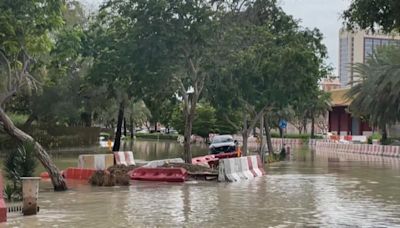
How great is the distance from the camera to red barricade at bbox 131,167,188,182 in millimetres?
23844

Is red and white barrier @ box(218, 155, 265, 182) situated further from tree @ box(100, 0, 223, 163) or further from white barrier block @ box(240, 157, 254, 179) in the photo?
tree @ box(100, 0, 223, 163)

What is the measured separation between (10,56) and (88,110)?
29842mm

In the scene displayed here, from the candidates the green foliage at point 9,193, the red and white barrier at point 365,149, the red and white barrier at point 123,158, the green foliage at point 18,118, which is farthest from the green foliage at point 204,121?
the green foliage at point 9,193

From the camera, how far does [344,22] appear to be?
1294cm

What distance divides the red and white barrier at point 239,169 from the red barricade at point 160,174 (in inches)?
53.7

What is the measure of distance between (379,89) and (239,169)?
113 ft

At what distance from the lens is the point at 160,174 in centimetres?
2427

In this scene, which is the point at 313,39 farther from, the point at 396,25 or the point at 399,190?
the point at 396,25

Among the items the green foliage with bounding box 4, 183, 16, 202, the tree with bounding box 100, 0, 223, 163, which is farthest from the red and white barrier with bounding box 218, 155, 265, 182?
the green foliage with bounding box 4, 183, 16, 202

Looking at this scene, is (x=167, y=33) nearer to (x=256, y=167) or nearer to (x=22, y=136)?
(x=256, y=167)

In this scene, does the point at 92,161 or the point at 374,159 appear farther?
the point at 374,159

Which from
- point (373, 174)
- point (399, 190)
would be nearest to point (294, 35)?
point (373, 174)

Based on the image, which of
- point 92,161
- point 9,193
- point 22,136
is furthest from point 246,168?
point 9,193

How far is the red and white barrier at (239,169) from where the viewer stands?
24297 millimetres
